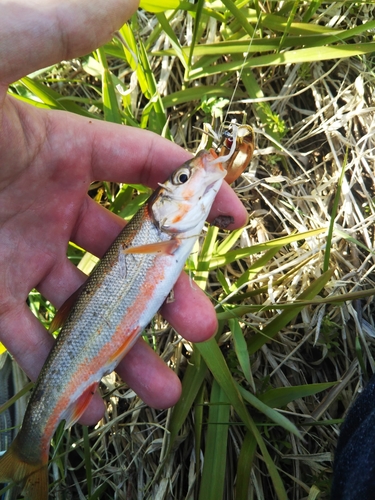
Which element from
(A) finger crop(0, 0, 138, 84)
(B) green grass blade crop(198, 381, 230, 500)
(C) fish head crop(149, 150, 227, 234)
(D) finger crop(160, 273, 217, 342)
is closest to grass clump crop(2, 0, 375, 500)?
(B) green grass blade crop(198, 381, 230, 500)

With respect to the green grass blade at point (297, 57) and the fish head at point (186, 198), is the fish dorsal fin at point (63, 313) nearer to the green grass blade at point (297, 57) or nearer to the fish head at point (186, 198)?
the fish head at point (186, 198)

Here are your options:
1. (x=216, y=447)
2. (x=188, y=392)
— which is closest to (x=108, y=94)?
(x=188, y=392)

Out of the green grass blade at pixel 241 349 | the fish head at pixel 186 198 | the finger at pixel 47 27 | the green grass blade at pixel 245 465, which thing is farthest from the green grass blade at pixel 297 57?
the green grass blade at pixel 245 465

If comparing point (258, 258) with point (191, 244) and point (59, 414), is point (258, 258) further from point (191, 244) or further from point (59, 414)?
point (59, 414)

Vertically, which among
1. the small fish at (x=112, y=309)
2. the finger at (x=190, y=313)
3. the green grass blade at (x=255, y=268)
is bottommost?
the green grass blade at (x=255, y=268)

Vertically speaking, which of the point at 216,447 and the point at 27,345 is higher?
the point at 27,345

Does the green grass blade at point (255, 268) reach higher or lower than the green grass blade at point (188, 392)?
higher

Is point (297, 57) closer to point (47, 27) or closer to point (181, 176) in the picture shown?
point (181, 176)

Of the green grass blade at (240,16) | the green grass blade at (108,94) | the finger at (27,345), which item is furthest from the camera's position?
the green grass blade at (108,94)
